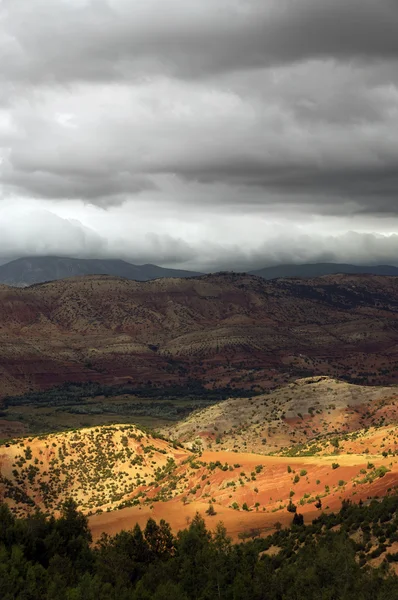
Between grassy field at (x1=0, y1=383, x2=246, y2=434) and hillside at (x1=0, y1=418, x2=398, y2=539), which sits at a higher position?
hillside at (x1=0, y1=418, x2=398, y2=539)

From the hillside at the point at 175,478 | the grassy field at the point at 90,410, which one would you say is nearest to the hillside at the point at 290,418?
the hillside at the point at 175,478

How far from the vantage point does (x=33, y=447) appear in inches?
2756

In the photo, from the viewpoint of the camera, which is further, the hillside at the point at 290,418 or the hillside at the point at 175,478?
the hillside at the point at 290,418

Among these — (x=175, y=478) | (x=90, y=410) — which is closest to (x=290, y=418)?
(x=175, y=478)

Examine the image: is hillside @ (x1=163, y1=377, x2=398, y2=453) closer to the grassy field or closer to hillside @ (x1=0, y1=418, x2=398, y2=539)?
hillside @ (x1=0, y1=418, x2=398, y2=539)

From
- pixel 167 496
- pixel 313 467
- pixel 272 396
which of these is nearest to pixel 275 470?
pixel 313 467

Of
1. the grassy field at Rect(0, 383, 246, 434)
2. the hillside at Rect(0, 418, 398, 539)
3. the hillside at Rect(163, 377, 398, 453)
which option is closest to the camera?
the hillside at Rect(0, 418, 398, 539)

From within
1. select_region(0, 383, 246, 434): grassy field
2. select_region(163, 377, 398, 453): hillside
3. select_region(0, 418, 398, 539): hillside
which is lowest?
select_region(0, 383, 246, 434): grassy field

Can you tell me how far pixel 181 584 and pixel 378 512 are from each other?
43.8 feet

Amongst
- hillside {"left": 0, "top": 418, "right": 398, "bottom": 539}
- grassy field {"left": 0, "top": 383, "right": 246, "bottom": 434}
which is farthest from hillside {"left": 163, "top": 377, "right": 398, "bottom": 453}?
grassy field {"left": 0, "top": 383, "right": 246, "bottom": 434}

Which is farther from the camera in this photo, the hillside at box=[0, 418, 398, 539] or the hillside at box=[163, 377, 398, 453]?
the hillside at box=[163, 377, 398, 453]

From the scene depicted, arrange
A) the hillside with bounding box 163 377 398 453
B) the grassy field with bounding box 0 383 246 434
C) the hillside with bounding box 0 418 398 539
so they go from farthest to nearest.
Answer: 1. the grassy field with bounding box 0 383 246 434
2. the hillside with bounding box 163 377 398 453
3. the hillside with bounding box 0 418 398 539

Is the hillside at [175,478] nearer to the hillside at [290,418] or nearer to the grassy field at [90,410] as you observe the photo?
the hillside at [290,418]

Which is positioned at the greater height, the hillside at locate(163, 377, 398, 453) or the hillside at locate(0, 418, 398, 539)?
the hillside at locate(0, 418, 398, 539)
